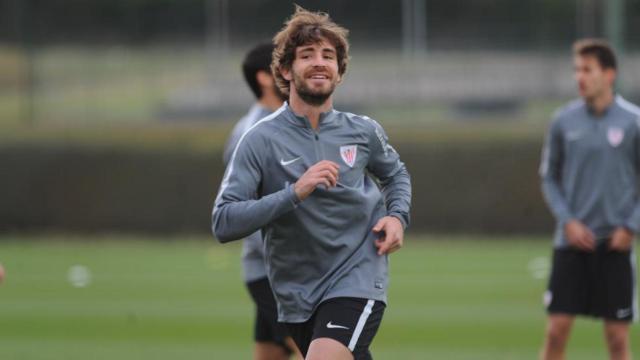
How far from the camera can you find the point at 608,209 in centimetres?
889

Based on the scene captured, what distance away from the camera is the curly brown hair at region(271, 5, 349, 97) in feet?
20.8

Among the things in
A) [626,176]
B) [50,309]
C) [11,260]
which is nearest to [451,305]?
[50,309]

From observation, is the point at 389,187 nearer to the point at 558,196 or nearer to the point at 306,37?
the point at 306,37

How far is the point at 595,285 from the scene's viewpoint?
8.97 meters

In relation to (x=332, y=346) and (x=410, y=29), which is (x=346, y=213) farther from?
(x=410, y=29)

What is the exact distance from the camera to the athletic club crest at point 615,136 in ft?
29.3

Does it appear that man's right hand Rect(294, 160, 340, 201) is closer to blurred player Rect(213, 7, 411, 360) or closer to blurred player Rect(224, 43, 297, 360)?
blurred player Rect(213, 7, 411, 360)

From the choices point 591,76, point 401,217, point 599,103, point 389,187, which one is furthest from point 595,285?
point 401,217

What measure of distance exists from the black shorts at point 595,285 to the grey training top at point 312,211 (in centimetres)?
278

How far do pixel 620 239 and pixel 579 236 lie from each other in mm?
261

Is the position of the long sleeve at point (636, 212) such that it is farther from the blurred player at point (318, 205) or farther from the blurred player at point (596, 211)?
the blurred player at point (318, 205)

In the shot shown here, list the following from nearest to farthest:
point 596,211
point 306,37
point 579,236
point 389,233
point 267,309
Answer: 1. point 389,233
2. point 306,37
3. point 267,309
4. point 579,236
5. point 596,211

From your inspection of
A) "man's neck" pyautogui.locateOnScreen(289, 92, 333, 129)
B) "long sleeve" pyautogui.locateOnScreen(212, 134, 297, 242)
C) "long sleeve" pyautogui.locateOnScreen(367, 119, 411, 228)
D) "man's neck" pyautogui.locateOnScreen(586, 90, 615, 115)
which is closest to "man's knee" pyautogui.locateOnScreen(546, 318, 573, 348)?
"man's neck" pyautogui.locateOnScreen(586, 90, 615, 115)

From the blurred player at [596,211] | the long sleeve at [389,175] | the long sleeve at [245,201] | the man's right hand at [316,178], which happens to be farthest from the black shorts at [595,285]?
the man's right hand at [316,178]
